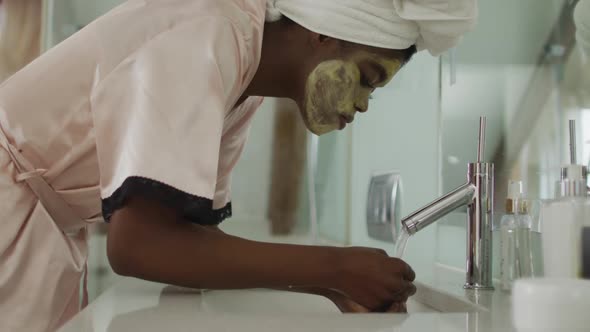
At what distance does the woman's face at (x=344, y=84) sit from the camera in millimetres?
932

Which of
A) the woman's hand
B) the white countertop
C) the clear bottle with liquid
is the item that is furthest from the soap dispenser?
the clear bottle with liquid

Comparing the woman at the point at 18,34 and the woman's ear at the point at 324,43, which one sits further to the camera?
the woman at the point at 18,34

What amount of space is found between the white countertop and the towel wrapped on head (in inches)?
14.6

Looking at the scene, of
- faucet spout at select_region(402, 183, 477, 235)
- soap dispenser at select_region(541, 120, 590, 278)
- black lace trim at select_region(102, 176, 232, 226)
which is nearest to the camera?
soap dispenser at select_region(541, 120, 590, 278)

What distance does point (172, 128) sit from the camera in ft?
2.14

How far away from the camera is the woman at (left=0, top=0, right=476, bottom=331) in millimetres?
668

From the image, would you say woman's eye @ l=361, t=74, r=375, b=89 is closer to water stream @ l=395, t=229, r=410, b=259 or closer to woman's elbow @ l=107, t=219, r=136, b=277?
water stream @ l=395, t=229, r=410, b=259

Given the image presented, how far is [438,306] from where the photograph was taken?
87 centimetres

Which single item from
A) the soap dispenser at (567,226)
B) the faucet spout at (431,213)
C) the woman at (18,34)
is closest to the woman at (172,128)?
the faucet spout at (431,213)

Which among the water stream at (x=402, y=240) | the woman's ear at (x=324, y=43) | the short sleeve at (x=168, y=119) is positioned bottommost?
the water stream at (x=402, y=240)

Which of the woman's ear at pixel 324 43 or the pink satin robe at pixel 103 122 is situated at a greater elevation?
the woman's ear at pixel 324 43

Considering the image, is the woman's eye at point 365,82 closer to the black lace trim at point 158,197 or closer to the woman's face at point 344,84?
the woman's face at point 344,84

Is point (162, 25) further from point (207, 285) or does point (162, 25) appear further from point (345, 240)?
point (345, 240)

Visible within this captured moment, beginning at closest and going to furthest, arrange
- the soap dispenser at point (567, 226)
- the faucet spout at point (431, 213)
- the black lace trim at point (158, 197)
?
the soap dispenser at point (567, 226)
the black lace trim at point (158, 197)
the faucet spout at point (431, 213)
